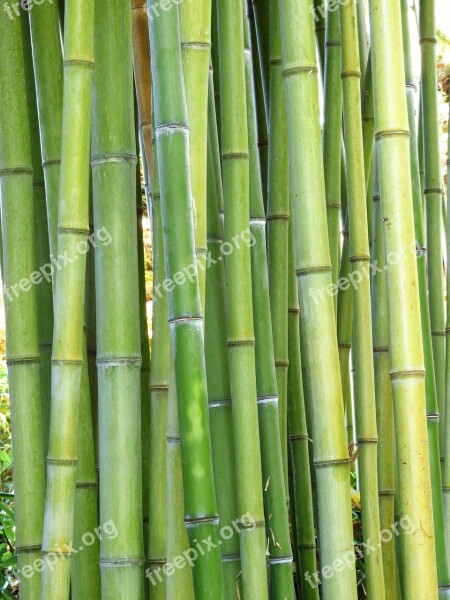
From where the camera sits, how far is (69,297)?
0.97 metres

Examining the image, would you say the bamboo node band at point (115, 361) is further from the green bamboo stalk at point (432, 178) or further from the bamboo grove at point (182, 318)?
the green bamboo stalk at point (432, 178)

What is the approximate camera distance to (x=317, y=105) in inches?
40.0

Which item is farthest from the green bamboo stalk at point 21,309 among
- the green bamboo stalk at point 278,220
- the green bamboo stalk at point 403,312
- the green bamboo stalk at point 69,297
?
the green bamboo stalk at point 403,312

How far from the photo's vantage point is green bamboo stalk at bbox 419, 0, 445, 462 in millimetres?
1395

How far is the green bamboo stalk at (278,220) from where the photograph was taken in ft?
4.08

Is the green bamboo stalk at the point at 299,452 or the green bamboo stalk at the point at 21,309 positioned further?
the green bamboo stalk at the point at 299,452

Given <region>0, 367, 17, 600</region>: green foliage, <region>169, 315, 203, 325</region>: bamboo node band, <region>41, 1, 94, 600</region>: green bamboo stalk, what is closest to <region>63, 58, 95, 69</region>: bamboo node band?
<region>41, 1, 94, 600</region>: green bamboo stalk

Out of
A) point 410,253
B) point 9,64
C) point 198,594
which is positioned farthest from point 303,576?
point 9,64

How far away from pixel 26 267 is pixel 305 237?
373mm

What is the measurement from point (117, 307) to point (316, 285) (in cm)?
24

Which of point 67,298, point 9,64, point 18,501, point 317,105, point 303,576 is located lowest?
point 303,576

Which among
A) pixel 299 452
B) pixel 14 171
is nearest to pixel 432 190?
pixel 299 452

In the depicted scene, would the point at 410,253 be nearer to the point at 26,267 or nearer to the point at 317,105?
the point at 317,105
